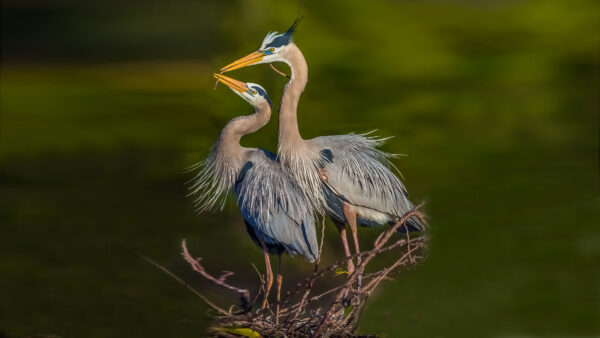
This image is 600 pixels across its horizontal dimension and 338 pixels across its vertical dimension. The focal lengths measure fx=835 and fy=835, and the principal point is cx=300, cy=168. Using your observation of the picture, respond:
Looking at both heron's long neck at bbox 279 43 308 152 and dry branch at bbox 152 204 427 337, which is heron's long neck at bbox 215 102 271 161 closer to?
heron's long neck at bbox 279 43 308 152

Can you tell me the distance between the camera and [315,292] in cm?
435

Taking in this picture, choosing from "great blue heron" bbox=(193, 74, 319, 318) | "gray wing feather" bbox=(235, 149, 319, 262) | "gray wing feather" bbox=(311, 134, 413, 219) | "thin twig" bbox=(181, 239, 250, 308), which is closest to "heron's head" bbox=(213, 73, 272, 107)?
"great blue heron" bbox=(193, 74, 319, 318)

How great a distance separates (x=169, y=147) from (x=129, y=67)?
20.1ft

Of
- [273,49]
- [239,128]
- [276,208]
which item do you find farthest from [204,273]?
[273,49]

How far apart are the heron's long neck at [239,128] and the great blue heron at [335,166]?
0.07 m

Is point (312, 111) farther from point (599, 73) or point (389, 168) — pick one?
point (599, 73)

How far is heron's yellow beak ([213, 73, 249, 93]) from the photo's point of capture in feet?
10.1

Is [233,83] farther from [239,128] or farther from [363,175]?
[363,175]

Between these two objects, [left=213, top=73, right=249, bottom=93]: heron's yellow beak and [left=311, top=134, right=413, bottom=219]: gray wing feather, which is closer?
[left=213, top=73, right=249, bottom=93]: heron's yellow beak

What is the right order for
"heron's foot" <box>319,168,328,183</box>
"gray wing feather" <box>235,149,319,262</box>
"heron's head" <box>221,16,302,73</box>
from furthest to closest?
"heron's foot" <box>319,168,328,183</box>
"gray wing feather" <box>235,149,319,262</box>
"heron's head" <box>221,16,302,73</box>

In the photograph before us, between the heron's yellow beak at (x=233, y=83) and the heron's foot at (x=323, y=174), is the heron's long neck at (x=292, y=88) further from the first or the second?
the heron's foot at (x=323, y=174)

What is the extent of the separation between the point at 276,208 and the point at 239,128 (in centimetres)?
34

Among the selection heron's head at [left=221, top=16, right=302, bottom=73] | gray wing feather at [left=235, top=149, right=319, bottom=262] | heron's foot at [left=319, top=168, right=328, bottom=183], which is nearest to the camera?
heron's head at [left=221, top=16, right=302, bottom=73]

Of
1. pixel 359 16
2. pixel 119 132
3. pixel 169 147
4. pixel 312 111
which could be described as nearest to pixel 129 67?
pixel 119 132
